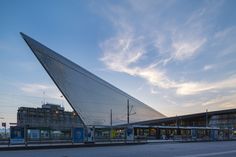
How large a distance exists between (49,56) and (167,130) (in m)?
28.3

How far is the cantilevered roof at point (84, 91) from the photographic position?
199 ft

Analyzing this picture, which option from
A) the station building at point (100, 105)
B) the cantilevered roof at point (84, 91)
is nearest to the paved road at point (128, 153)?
the station building at point (100, 105)

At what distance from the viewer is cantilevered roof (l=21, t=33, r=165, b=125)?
199ft

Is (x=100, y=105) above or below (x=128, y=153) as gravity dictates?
above

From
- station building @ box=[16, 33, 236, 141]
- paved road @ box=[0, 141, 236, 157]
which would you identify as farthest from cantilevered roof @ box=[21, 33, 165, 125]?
paved road @ box=[0, 141, 236, 157]

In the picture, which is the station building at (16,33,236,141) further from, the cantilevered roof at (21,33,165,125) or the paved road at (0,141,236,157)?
the paved road at (0,141,236,157)

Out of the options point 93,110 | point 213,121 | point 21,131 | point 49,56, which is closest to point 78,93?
point 93,110

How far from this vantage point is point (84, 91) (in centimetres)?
6875

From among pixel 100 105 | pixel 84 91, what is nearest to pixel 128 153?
pixel 84 91

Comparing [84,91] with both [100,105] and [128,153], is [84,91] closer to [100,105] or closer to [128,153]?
[100,105]

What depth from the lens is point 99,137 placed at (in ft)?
149

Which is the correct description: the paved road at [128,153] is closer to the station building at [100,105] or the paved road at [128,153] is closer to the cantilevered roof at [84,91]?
the station building at [100,105]

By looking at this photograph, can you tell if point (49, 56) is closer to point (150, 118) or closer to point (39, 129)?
point (39, 129)

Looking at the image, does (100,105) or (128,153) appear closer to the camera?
(128,153)
